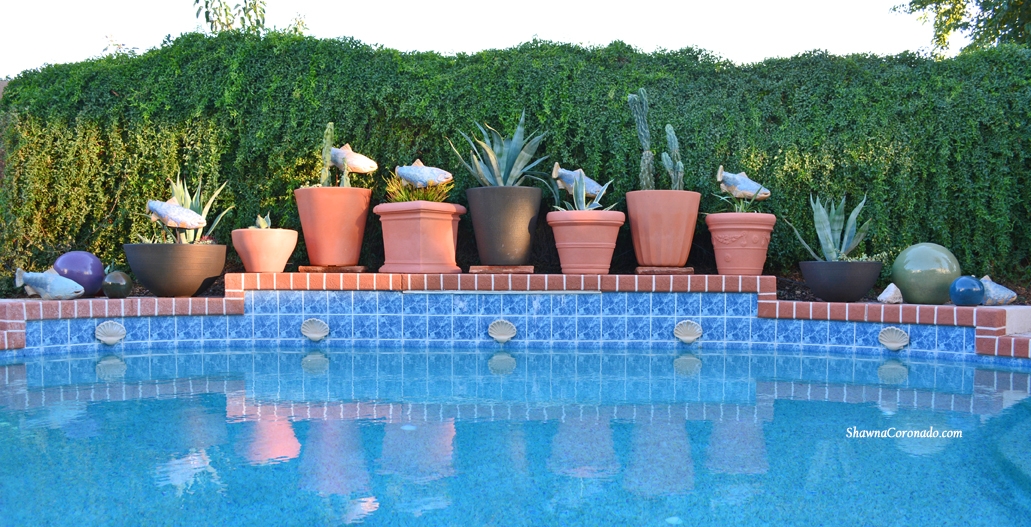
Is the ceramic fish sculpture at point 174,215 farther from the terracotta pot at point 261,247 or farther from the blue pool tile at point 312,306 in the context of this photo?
the blue pool tile at point 312,306

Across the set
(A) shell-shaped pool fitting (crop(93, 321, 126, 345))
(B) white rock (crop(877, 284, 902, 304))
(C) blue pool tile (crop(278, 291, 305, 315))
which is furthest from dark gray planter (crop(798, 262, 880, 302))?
(A) shell-shaped pool fitting (crop(93, 321, 126, 345))

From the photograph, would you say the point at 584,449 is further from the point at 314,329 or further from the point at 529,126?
the point at 529,126

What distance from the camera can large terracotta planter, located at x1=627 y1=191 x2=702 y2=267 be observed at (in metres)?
5.06

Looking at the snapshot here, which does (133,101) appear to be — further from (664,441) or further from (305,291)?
(664,441)

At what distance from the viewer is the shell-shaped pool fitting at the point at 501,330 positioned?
15.4 feet

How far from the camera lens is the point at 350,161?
18.0ft

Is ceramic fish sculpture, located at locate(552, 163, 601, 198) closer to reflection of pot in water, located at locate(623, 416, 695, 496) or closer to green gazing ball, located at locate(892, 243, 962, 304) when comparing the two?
green gazing ball, located at locate(892, 243, 962, 304)

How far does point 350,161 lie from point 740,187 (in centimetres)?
275

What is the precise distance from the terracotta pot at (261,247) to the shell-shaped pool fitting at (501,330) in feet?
5.10

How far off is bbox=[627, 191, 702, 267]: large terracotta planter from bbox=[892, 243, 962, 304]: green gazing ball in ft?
4.48

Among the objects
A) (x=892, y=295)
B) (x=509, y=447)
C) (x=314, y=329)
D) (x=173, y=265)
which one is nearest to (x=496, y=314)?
(x=314, y=329)

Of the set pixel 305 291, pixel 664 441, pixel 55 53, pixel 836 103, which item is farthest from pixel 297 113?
pixel 664 441

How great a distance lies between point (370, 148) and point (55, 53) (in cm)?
279

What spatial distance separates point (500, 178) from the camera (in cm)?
530
